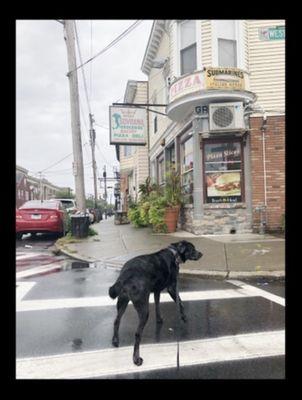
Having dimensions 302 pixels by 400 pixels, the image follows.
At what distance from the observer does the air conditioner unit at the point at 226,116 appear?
10898 mm

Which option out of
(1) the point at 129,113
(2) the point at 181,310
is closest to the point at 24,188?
(1) the point at 129,113

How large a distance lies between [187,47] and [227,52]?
1406 millimetres

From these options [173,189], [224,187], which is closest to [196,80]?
[224,187]

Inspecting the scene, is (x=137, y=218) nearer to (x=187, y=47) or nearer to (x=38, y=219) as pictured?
(x=38, y=219)

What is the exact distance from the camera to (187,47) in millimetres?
12344

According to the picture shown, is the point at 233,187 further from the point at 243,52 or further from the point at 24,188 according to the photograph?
the point at 24,188

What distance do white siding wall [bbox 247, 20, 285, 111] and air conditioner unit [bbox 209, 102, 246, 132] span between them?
107 centimetres

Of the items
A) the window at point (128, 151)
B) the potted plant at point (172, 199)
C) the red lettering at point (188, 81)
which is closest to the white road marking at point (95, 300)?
the potted plant at point (172, 199)

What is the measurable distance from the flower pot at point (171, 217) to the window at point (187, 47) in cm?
461

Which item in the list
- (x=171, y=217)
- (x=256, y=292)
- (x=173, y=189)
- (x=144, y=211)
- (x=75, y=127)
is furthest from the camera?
(x=144, y=211)
